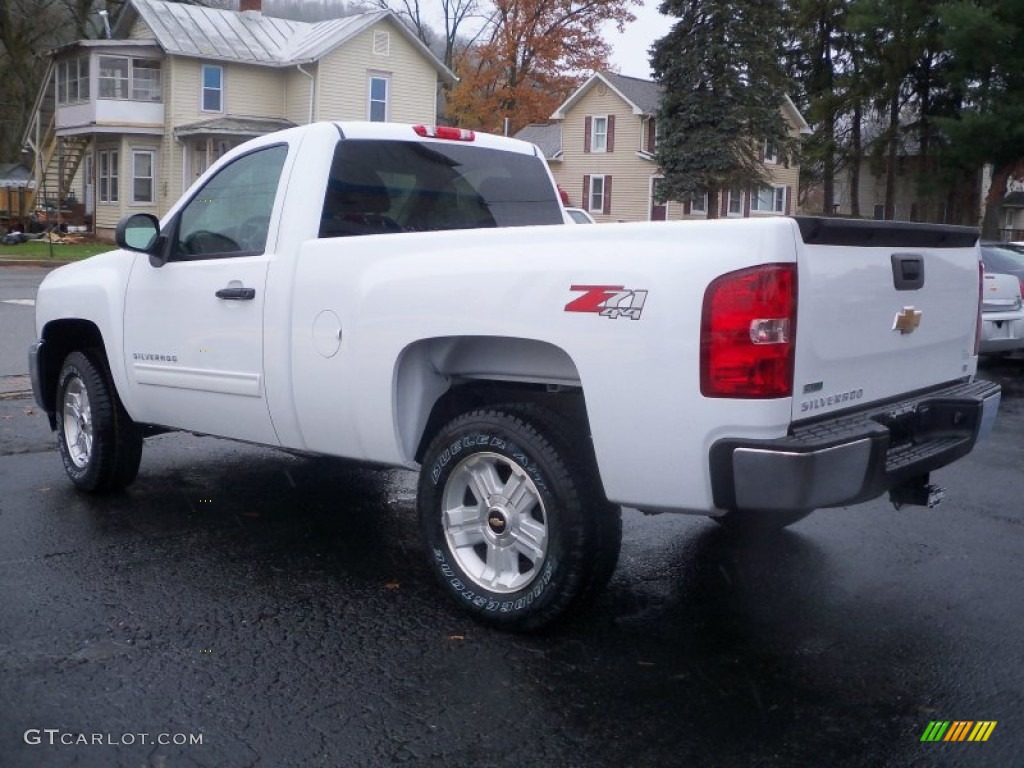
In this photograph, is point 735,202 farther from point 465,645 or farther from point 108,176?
point 465,645

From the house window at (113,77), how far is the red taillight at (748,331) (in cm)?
3881

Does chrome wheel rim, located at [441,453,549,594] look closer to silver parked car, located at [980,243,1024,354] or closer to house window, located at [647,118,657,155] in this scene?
silver parked car, located at [980,243,1024,354]

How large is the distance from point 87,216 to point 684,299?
4019 cm

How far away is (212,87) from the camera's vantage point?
3919 cm

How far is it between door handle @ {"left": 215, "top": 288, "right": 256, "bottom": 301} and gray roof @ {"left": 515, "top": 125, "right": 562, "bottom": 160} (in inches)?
1877

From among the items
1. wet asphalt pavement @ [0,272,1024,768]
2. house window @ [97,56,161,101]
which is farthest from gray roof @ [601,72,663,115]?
wet asphalt pavement @ [0,272,1024,768]

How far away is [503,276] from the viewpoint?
423 cm

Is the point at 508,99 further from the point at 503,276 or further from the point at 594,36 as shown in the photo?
the point at 503,276

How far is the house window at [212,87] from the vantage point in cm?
3909

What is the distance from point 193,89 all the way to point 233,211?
118 ft

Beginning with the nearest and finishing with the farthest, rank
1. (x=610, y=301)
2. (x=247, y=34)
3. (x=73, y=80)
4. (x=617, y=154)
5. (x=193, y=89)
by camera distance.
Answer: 1. (x=610, y=301)
2. (x=193, y=89)
3. (x=73, y=80)
4. (x=247, y=34)
5. (x=617, y=154)

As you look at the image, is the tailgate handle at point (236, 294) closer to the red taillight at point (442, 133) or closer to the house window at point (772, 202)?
the red taillight at point (442, 133)

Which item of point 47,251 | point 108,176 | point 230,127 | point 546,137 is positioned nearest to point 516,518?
point 47,251

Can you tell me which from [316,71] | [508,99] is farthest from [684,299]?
[508,99]
